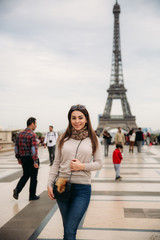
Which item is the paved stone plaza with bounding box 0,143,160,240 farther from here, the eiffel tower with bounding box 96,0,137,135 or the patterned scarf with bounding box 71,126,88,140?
the eiffel tower with bounding box 96,0,137,135

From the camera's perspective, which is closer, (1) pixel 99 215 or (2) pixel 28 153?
(1) pixel 99 215

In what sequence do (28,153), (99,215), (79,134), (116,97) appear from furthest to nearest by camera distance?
(116,97)
(28,153)
(99,215)
(79,134)

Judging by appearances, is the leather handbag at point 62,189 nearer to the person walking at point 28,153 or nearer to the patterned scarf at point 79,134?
the patterned scarf at point 79,134

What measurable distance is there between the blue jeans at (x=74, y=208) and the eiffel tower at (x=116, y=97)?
55.4 meters

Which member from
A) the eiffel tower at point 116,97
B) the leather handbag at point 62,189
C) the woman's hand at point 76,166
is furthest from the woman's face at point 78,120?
the eiffel tower at point 116,97

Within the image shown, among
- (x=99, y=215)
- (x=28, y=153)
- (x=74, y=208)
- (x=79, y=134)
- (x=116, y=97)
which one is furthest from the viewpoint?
(x=116, y=97)

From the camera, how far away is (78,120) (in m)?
2.54

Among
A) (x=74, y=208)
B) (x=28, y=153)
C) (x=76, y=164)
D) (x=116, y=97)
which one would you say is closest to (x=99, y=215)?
(x=28, y=153)

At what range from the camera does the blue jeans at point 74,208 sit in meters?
2.27

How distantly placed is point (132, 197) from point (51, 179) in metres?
3.12

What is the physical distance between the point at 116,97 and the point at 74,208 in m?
62.2

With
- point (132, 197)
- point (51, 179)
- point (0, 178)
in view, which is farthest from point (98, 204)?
point (0, 178)

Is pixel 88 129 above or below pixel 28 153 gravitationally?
above

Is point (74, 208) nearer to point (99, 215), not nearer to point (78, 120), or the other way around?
point (78, 120)
